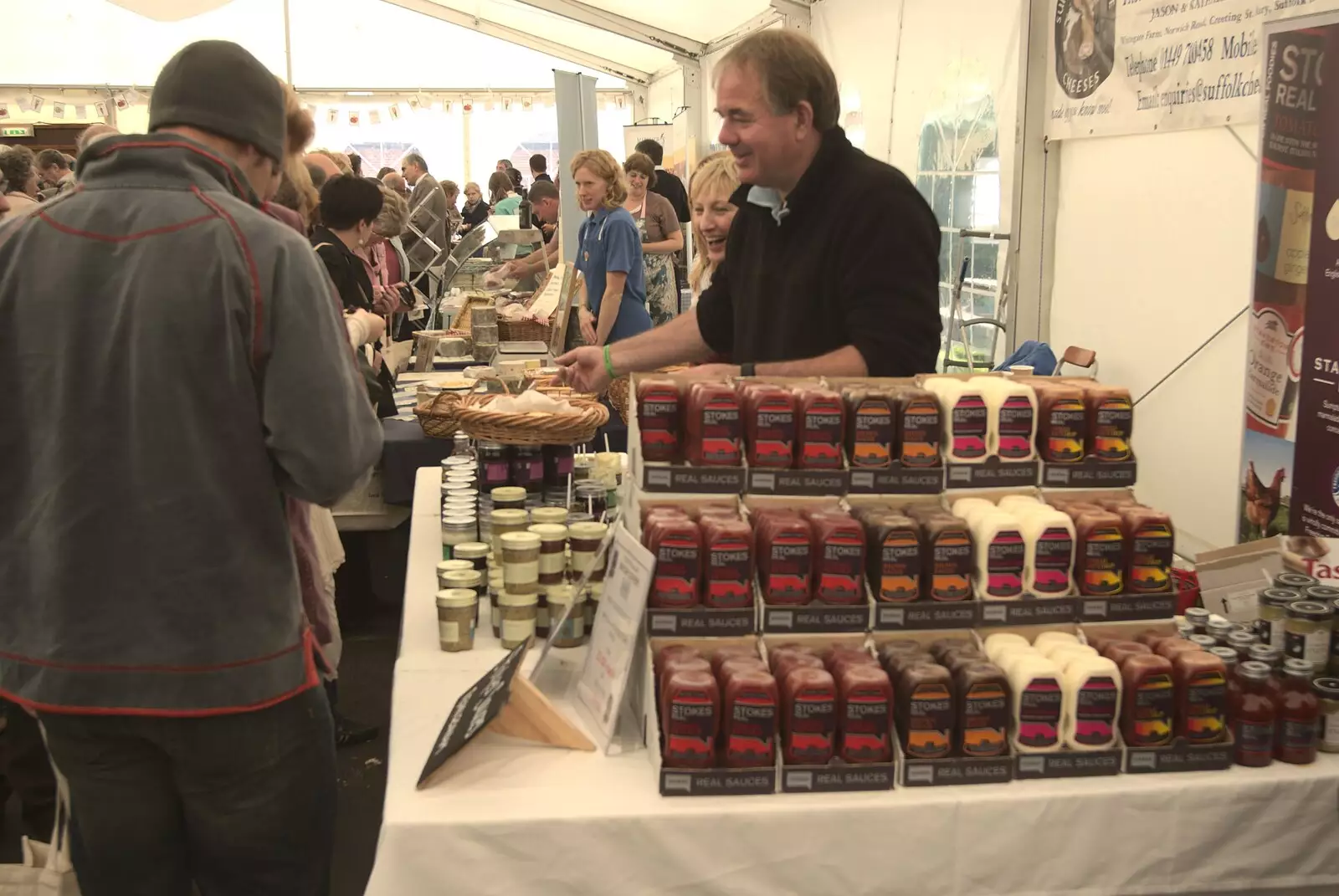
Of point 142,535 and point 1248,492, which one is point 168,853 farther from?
point 1248,492

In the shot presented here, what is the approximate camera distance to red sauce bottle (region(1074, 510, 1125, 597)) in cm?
180

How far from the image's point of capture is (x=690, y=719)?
1619 mm

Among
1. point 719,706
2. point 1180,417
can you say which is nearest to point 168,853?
point 719,706

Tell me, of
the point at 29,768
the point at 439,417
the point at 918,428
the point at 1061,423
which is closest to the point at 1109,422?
the point at 1061,423

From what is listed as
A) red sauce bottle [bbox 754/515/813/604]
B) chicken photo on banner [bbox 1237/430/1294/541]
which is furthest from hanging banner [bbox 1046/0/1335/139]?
red sauce bottle [bbox 754/515/813/604]

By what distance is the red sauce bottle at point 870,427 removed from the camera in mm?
1813

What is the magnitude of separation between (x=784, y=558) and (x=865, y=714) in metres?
0.25

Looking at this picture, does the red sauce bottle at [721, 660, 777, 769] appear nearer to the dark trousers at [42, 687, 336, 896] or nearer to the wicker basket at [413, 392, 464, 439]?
the dark trousers at [42, 687, 336, 896]

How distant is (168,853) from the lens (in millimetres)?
1588

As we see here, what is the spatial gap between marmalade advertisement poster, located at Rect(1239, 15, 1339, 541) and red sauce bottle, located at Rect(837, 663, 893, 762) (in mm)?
1742

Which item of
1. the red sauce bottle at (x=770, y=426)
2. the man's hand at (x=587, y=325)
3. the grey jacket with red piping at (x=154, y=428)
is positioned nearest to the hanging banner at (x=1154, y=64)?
the man's hand at (x=587, y=325)

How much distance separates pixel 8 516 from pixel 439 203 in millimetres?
8046

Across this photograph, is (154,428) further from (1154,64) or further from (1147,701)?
(1154,64)

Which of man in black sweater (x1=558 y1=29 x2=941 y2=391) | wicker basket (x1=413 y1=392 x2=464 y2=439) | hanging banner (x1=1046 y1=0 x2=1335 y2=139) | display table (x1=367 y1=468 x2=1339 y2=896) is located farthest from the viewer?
hanging banner (x1=1046 y1=0 x2=1335 y2=139)
